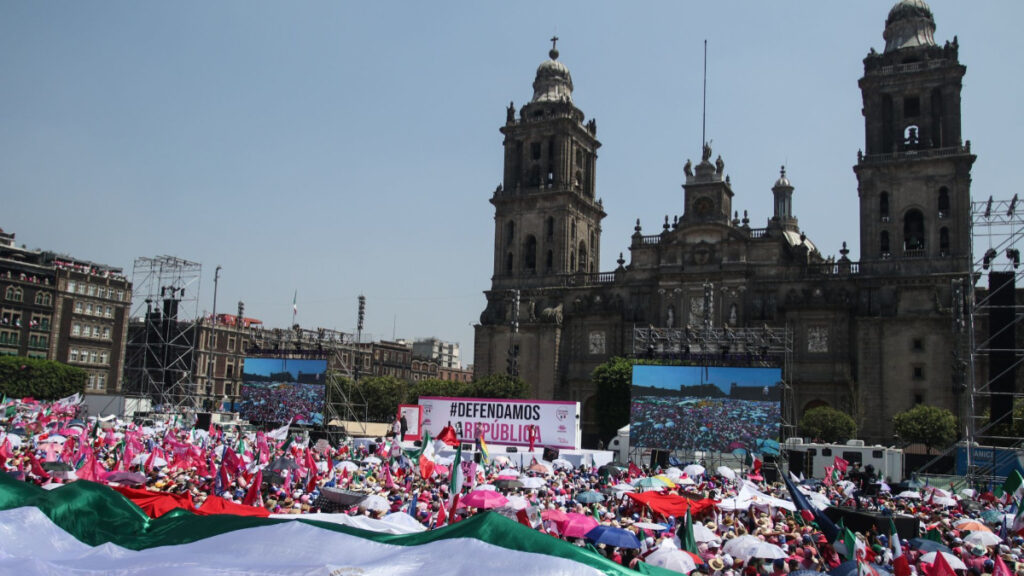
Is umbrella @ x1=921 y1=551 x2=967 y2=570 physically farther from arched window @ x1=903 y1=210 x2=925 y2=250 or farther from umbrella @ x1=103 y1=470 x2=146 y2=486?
arched window @ x1=903 y1=210 x2=925 y2=250

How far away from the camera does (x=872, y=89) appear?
57656 mm

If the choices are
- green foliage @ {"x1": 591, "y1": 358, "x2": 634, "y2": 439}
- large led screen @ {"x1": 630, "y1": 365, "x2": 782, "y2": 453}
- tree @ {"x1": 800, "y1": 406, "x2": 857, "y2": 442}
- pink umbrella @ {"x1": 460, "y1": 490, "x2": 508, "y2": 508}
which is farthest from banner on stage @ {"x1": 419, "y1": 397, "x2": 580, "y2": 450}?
pink umbrella @ {"x1": 460, "y1": 490, "x2": 508, "y2": 508}

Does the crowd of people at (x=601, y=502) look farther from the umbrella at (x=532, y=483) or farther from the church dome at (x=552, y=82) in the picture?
the church dome at (x=552, y=82)

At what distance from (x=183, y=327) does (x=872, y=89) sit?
61.2m

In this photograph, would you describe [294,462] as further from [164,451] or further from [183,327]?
[183,327]

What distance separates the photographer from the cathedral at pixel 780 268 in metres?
54.0

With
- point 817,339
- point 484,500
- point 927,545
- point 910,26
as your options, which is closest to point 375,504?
point 484,500

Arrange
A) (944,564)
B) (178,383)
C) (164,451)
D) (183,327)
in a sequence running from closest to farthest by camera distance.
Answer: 1. (944,564)
2. (164,451)
3. (178,383)
4. (183,327)

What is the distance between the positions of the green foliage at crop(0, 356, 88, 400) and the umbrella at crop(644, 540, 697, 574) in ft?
211

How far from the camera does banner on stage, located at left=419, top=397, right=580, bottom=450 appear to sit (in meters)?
39.3

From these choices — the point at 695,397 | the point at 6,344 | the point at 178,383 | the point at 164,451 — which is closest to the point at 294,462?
the point at 164,451

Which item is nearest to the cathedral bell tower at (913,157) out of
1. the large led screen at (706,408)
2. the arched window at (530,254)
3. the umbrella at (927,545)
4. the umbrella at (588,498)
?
the arched window at (530,254)

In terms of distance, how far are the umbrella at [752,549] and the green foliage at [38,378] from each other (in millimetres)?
64198

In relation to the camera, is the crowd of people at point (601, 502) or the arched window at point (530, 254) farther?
the arched window at point (530, 254)
